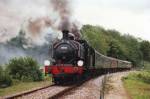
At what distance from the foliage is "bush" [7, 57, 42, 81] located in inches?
1942

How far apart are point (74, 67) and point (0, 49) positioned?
75.2 feet

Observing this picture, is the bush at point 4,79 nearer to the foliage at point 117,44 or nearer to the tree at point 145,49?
the foliage at point 117,44

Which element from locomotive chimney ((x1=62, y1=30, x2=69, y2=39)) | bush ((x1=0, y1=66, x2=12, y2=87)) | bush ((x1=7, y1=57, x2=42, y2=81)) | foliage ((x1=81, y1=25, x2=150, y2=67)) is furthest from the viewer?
foliage ((x1=81, y1=25, x2=150, y2=67))

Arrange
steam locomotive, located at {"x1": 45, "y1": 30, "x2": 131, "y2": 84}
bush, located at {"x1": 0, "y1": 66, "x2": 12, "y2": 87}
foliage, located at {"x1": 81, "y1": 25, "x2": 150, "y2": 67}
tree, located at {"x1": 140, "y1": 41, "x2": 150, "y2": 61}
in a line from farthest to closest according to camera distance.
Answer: tree, located at {"x1": 140, "y1": 41, "x2": 150, "y2": 61} < foliage, located at {"x1": 81, "y1": 25, "x2": 150, "y2": 67} < bush, located at {"x1": 0, "y1": 66, "x2": 12, "y2": 87} < steam locomotive, located at {"x1": 45, "y1": 30, "x2": 131, "y2": 84}

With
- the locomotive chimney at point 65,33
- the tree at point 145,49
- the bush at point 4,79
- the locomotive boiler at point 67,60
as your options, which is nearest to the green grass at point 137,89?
the locomotive boiler at point 67,60

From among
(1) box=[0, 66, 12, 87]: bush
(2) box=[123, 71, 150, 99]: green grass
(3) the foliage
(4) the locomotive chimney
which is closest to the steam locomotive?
(4) the locomotive chimney

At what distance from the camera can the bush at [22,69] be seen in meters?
29.3

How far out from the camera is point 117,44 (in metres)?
104

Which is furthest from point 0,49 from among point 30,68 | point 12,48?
point 30,68

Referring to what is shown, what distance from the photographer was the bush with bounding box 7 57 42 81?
2934cm

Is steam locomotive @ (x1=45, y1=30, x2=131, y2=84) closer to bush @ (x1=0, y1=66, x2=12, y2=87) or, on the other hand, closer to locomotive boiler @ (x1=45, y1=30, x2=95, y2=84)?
locomotive boiler @ (x1=45, y1=30, x2=95, y2=84)

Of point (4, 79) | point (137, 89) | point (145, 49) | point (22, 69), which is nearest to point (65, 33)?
point (4, 79)

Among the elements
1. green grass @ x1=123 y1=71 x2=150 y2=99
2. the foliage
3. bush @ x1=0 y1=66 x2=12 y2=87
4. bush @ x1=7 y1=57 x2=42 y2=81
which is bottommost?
green grass @ x1=123 y1=71 x2=150 y2=99

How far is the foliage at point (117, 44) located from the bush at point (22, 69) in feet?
162
